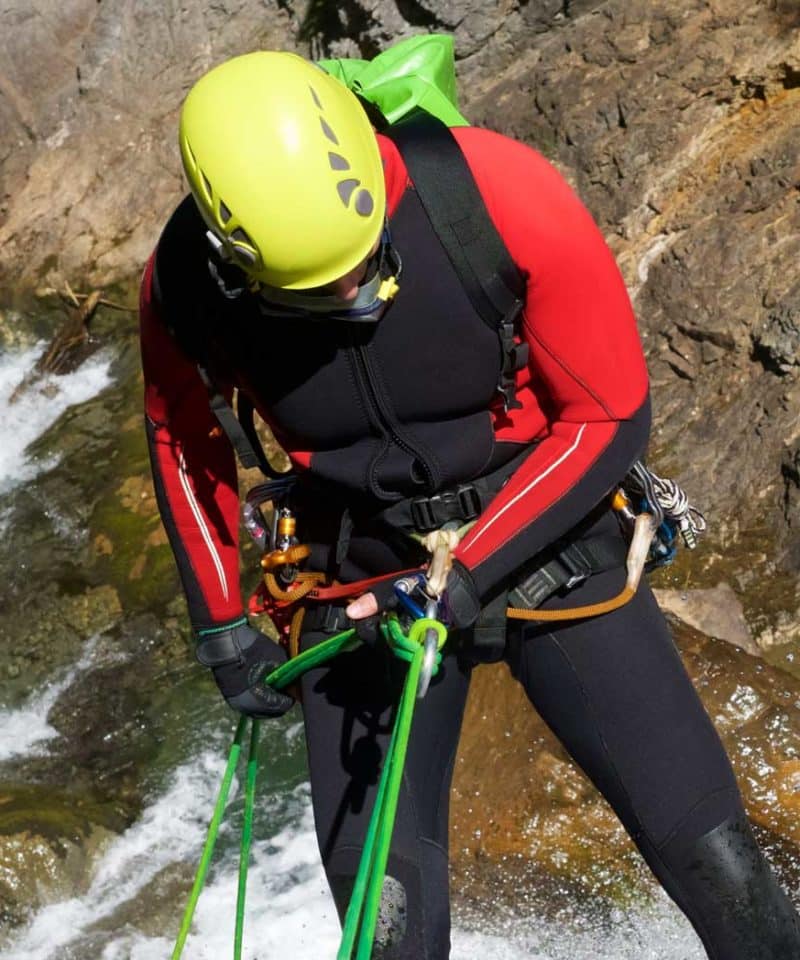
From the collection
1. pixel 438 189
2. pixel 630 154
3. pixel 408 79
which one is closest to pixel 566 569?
pixel 438 189

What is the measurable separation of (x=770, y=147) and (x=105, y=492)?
3.53 m

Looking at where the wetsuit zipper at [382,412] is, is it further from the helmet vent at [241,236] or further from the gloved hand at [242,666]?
the gloved hand at [242,666]

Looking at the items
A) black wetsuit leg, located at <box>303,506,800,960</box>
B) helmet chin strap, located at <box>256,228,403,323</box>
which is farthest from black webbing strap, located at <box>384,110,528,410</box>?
black wetsuit leg, located at <box>303,506,800,960</box>

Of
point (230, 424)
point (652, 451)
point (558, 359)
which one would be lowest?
point (652, 451)

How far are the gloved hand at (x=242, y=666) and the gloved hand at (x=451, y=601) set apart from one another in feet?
1.44

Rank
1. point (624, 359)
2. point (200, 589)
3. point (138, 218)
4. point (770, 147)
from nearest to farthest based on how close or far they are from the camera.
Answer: point (624, 359) < point (200, 589) < point (770, 147) < point (138, 218)

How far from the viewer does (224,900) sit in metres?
4.06

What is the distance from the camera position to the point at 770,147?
5.04 metres

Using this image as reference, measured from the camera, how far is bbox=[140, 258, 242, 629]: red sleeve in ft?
8.56

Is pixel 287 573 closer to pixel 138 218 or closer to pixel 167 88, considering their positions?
pixel 138 218

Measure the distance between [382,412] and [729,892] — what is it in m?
1.18

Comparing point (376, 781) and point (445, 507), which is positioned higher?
point (445, 507)

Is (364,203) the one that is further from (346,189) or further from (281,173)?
(281,173)

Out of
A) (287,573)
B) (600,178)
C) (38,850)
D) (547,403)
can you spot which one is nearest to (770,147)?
(600,178)
